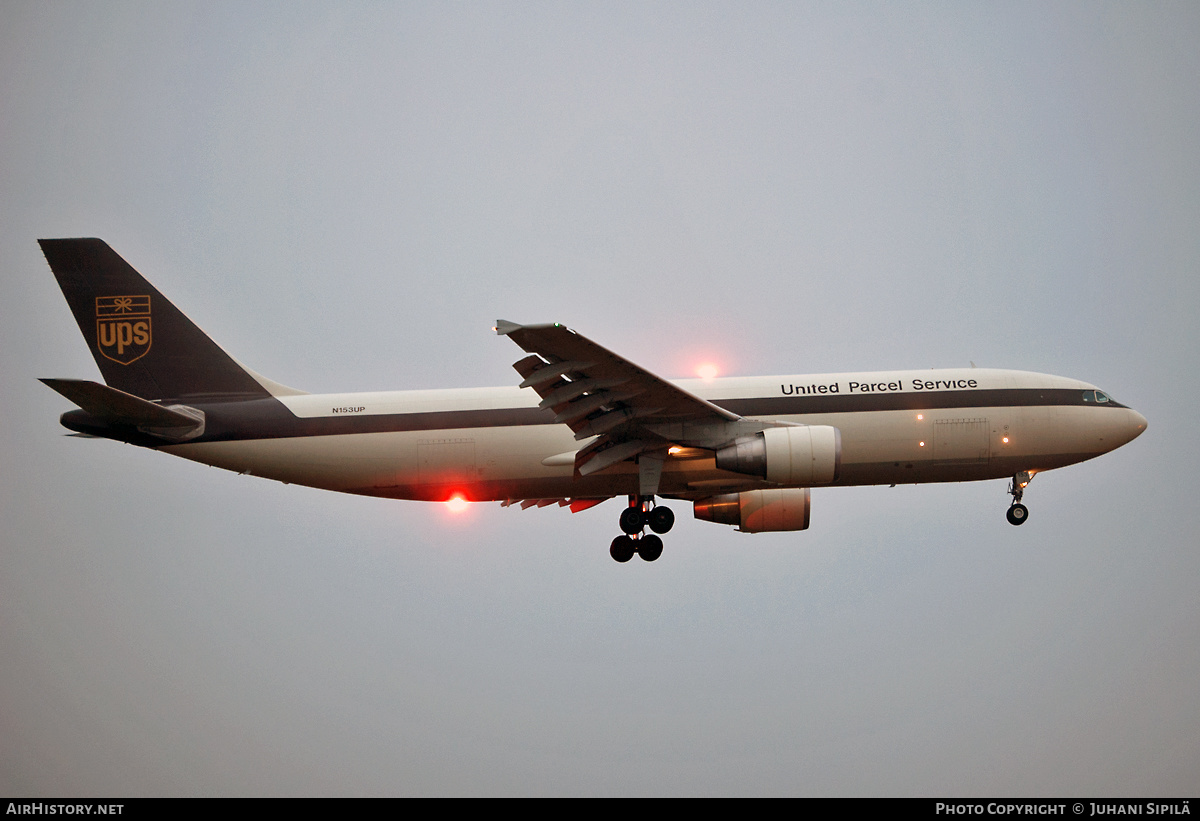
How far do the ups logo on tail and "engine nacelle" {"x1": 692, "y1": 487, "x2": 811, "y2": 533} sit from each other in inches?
670

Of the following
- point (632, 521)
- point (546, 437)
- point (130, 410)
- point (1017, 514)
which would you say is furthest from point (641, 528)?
point (130, 410)

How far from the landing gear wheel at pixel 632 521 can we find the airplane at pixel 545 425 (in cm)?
4

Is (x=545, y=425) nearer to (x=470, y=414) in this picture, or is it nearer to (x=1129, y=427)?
(x=470, y=414)

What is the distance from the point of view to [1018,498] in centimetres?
3303

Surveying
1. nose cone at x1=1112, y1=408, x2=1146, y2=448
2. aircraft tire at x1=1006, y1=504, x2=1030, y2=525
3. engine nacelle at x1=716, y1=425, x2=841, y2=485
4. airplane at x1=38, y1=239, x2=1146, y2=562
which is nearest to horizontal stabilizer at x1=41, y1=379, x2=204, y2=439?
airplane at x1=38, y1=239, x2=1146, y2=562

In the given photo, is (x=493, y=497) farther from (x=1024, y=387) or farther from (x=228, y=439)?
(x=1024, y=387)

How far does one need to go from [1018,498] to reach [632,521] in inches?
447

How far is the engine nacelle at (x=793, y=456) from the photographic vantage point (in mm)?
28469

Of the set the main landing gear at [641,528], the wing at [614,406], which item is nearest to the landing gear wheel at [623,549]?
the main landing gear at [641,528]

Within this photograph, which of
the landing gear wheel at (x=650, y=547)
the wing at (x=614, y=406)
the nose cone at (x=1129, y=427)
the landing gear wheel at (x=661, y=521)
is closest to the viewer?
the wing at (x=614, y=406)

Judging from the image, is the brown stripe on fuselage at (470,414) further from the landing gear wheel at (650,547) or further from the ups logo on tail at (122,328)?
the landing gear wheel at (650,547)

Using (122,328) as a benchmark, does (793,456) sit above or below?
below
